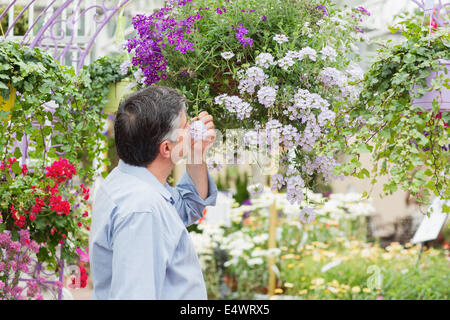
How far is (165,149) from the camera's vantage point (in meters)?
1.44

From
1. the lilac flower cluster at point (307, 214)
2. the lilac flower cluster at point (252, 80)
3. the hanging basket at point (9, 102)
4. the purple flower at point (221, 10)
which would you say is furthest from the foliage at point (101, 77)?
the lilac flower cluster at point (307, 214)

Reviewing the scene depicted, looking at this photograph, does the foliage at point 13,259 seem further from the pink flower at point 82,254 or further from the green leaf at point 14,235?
the pink flower at point 82,254

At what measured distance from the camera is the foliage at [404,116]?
1.56 metres

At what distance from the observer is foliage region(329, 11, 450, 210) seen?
5.12ft

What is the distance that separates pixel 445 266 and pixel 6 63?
13.4 ft

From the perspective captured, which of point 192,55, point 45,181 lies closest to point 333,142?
point 192,55

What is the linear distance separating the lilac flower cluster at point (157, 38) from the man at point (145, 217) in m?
0.30

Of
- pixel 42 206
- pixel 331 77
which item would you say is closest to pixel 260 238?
pixel 42 206

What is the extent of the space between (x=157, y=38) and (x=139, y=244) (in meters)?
0.79

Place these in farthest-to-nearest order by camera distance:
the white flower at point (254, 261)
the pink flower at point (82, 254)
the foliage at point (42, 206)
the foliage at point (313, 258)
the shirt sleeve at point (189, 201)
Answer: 1. the white flower at point (254, 261)
2. the foliage at point (313, 258)
3. the pink flower at point (82, 254)
4. the foliage at point (42, 206)
5. the shirt sleeve at point (189, 201)

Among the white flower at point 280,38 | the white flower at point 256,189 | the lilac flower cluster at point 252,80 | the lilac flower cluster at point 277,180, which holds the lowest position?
the white flower at point 256,189

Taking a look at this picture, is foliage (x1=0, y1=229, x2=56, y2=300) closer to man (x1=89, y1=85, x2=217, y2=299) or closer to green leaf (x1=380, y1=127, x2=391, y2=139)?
man (x1=89, y1=85, x2=217, y2=299)

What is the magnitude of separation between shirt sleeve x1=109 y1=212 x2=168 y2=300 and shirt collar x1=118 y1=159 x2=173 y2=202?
0.42ft
